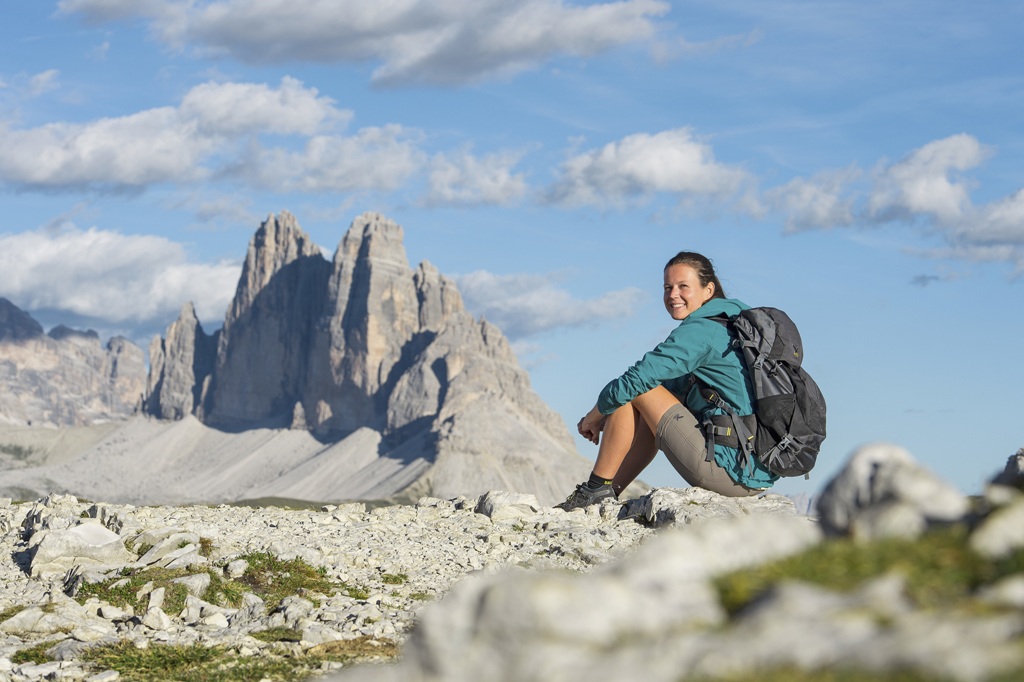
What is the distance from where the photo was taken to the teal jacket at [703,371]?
544 inches

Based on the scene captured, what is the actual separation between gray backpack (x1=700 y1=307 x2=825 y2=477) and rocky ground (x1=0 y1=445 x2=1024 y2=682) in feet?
3.05

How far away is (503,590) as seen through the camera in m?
5.12

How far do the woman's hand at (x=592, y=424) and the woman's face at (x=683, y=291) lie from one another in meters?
1.72

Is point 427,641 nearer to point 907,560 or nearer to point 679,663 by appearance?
point 679,663

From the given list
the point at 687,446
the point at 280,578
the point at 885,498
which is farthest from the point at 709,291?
the point at 885,498

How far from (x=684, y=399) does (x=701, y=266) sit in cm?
186

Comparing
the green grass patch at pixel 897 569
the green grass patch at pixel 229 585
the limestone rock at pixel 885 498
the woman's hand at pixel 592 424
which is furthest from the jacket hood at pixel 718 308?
the green grass patch at pixel 897 569

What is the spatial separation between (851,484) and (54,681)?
810cm

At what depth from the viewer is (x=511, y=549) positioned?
50.5 ft

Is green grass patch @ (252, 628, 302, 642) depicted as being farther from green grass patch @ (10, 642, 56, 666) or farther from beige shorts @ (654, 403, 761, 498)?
beige shorts @ (654, 403, 761, 498)

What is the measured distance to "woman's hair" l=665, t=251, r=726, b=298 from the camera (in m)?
14.8

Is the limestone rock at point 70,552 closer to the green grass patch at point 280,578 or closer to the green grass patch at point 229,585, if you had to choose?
the green grass patch at point 229,585

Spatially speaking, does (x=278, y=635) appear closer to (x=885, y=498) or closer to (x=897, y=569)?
(x=885, y=498)

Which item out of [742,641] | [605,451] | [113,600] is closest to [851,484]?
[742,641]
